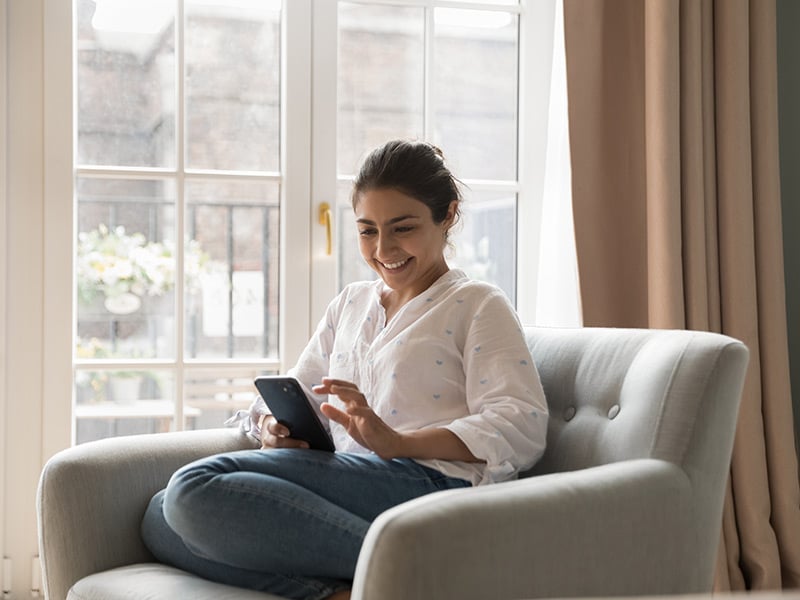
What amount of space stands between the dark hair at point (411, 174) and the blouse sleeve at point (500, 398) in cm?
24

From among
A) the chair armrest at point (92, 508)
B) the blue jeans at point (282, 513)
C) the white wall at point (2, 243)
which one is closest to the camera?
the blue jeans at point (282, 513)

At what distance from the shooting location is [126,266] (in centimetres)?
258

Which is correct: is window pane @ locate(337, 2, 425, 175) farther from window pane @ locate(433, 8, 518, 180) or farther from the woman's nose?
the woman's nose

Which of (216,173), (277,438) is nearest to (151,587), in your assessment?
(277,438)

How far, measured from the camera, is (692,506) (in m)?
1.42

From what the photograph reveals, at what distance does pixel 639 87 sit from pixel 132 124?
1347mm

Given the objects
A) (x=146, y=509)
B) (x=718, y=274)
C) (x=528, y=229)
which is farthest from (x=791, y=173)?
(x=146, y=509)

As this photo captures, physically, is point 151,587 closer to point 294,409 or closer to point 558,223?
point 294,409

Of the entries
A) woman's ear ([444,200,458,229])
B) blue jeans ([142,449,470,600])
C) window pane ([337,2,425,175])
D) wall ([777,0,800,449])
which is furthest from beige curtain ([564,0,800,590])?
blue jeans ([142,449,470,600])

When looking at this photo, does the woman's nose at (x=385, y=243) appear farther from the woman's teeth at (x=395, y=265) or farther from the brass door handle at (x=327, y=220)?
the brass door handle at (x=327, y=220)

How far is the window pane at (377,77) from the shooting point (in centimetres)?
272

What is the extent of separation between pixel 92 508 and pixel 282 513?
1.41 feet

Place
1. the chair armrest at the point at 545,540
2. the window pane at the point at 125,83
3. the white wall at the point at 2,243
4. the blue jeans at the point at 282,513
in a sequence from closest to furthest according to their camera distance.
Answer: the chair armrest at the point at 545,540 < the blue jeans at the point at 282,513 < the white wall at the point at 2,243 < the window pane at the point at 125,83

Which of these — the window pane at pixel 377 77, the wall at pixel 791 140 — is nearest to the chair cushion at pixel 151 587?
the window pane at pixel 377 77
